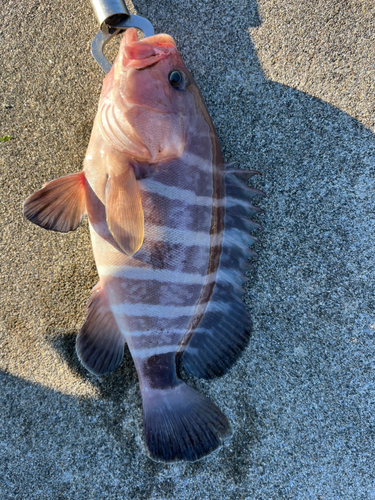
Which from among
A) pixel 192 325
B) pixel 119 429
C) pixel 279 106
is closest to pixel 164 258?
pixel 192 325

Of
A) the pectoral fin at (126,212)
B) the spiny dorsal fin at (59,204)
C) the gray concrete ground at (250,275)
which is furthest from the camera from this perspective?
the gray concrete ground at (250,275)

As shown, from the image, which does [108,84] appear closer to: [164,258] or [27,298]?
[164,258]

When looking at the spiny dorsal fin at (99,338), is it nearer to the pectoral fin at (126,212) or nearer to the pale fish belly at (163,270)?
the pale fish belly at (163,270)

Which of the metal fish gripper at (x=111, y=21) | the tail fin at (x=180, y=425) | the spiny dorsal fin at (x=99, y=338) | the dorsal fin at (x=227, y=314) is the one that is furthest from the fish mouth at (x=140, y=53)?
the tail fin at (x=180, y=425)

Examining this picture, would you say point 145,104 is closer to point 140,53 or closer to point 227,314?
point 140,53

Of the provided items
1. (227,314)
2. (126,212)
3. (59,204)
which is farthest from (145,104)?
(227,314)

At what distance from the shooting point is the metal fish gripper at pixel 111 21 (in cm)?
121

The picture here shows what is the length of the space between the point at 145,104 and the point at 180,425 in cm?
115

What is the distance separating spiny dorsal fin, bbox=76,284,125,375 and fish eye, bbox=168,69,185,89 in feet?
2.56

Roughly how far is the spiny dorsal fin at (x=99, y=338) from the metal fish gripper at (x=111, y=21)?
0.95 metres

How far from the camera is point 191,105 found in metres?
1.12

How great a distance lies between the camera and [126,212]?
3.35 ft

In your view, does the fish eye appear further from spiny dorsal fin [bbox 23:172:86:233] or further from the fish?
spiny dorsal fin [bbox 23:172:86:233]

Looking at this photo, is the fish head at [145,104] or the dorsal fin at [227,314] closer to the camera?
the fish head at [145,104]
